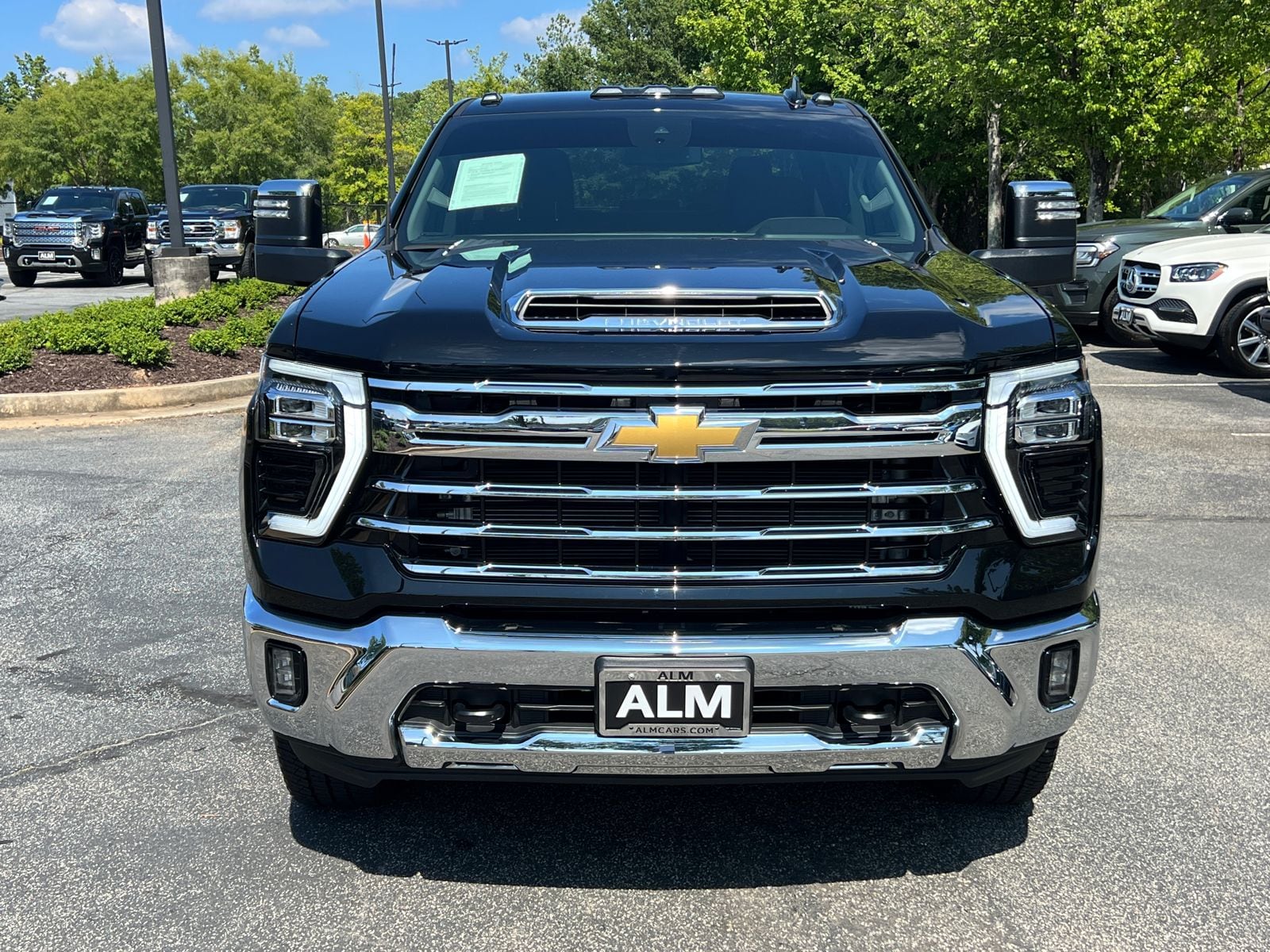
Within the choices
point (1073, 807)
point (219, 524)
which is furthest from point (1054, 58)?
point (1073, 807)

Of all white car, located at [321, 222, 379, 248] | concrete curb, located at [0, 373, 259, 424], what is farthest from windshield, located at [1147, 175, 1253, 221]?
concrete curb, located at [0, 373, 259, 424]

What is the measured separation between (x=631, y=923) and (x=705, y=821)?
0.52 metres

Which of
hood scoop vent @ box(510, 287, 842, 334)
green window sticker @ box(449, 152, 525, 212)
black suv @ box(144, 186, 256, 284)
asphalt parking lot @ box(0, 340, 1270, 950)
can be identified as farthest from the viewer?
black suv @ box(144, 186, 256, 284)

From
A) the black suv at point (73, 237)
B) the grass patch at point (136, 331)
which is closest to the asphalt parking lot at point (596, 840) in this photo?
the grass patch at point (136, 331)

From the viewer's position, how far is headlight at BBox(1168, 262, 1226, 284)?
1128cm

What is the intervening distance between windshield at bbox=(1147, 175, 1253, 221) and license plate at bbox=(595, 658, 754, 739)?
13492mm

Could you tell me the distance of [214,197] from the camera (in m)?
23.6

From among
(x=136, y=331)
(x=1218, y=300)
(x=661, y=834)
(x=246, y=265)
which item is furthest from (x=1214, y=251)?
(x=246, y=265)

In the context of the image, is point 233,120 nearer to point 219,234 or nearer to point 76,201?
point 76,201

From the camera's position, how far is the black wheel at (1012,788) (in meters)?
3.20

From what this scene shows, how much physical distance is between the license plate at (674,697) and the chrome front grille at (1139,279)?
10.5 meters

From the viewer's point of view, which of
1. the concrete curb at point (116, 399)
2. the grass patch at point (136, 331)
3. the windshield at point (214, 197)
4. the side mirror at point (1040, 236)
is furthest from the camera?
the windshield at point (214, 197)

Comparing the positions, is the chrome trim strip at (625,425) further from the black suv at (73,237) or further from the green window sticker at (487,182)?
the black suv at (73,237)

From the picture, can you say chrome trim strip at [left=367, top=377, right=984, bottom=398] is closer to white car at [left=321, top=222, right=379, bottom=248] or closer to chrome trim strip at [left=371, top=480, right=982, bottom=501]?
chrome trim strip at [left=371, top=480, right=982, bottom=501]
